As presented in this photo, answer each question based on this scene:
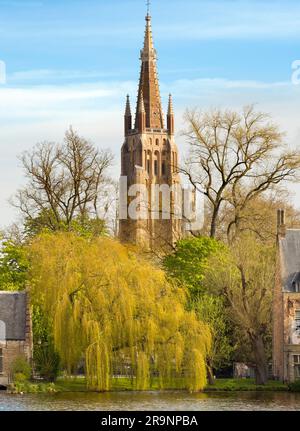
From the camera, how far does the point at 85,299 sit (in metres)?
61.2

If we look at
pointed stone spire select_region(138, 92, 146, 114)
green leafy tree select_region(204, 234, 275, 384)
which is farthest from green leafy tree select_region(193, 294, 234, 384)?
pointed stone spire select_region(138, 92, 146, 114)

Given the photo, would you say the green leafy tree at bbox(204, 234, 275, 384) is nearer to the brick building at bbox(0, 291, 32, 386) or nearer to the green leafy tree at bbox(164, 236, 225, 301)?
the green leafy tree at bbox(164, 236, 225, 301)

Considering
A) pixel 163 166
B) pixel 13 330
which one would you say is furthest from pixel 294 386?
pixel 163 166

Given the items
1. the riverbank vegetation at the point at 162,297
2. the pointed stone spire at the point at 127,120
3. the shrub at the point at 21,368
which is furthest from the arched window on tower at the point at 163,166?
the shrub at the point at 21,368

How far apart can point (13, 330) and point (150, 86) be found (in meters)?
87.1

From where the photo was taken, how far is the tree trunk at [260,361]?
65.6 m

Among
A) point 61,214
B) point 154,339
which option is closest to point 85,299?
point 154,339

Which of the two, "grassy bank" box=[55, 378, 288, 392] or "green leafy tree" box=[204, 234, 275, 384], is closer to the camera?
"grassy bank" box=[55, 378, 288, 392]

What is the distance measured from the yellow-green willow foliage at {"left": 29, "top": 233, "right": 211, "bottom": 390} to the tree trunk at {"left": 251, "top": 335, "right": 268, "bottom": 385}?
4057 millimetres

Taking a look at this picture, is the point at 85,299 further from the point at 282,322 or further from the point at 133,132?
the point at 133,132

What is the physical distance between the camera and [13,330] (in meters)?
64.8

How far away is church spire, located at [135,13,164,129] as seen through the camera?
14548 centimetres
